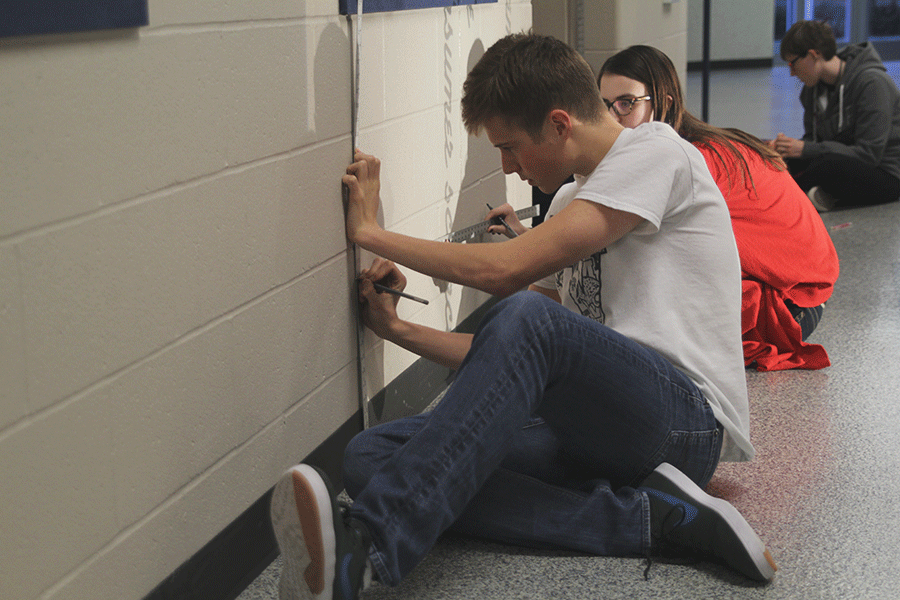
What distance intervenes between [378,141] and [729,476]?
0.95 meters

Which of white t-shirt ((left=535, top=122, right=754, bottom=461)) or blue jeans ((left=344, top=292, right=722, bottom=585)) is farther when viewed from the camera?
white t-shirt ((left=535, top=122, right=754, bottom=461))

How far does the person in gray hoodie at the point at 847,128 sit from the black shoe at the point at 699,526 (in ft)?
10.2

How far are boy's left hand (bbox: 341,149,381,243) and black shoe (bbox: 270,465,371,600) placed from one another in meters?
0.53

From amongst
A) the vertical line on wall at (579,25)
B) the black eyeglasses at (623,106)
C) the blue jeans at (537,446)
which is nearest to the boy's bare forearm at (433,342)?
the blue jeans at (537,446)

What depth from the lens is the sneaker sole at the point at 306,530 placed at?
3.83 feet

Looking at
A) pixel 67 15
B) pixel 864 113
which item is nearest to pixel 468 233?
pixel 67 15

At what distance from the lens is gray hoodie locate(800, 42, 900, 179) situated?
4.07 meters

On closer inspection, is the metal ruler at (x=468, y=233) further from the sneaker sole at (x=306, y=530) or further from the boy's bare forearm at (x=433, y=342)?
the sneaker sole at (x=306, y=530)

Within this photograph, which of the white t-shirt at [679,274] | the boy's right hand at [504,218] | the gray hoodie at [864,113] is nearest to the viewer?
the white t-shirt at [679,274]

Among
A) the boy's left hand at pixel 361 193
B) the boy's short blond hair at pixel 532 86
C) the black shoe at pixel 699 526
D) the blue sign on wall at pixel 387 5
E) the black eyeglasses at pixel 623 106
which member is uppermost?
the blue sign on wall at pixel 387 5

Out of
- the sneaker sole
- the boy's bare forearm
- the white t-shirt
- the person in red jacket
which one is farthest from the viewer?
the person in red jacket

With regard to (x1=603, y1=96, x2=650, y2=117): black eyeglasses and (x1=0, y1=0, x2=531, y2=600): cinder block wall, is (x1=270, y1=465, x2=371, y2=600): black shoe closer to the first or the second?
(x1=0, y1=0, x2=531, y2=600): cinder block wall

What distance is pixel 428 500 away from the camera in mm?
Result: 1249

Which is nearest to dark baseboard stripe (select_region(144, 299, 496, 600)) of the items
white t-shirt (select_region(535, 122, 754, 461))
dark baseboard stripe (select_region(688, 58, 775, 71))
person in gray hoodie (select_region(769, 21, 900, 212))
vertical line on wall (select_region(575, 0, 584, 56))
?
white t-shirt (select_region(535, 122, 754, 461))
